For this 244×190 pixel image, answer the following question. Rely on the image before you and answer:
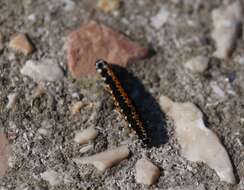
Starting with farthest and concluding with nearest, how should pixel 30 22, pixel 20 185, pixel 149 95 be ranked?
1. pixel 30 22
2. pixel 149 95
3. pixel 20 185

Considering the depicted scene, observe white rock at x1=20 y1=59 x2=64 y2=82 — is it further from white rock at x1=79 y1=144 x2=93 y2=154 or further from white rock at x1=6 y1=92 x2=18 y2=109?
white rock at x1=79 y1=144 x2=93 y2=154

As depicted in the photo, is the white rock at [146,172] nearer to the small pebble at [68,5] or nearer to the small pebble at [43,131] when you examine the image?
the small pebble at [43,131]

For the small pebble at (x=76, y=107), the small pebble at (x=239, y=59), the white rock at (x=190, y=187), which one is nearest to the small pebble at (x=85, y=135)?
the small pebble at (x=76, y=107)

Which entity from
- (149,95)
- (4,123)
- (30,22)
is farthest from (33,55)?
(149,95)

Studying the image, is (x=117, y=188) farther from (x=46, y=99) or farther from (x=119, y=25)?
(x=119, y=25)

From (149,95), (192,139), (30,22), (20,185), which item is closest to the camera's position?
(20,185)

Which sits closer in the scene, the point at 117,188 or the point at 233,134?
the point at 117,188
